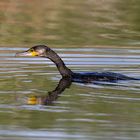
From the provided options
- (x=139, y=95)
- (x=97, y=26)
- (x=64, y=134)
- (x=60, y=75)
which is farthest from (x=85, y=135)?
(x=97, y=26)

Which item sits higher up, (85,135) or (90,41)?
(90,41)

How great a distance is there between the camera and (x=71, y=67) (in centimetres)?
1570

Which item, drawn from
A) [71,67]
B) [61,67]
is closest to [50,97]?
[61,67]

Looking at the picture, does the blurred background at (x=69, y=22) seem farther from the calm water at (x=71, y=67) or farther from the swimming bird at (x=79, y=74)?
the swimming bird at (x=79, y=74)

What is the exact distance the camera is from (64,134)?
10.3 metres

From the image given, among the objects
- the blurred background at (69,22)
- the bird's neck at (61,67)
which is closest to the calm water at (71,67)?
the blurred background at (69,22)

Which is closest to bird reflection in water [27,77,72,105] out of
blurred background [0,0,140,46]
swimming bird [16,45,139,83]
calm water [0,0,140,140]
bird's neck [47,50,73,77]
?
calm water [0,0,140,140]

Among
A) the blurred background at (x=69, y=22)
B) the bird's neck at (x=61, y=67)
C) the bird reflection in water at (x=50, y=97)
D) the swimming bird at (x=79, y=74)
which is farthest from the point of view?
the blurred background at (x=69, y=22)

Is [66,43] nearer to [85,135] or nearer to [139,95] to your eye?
[139,95]

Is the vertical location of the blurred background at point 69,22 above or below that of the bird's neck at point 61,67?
above

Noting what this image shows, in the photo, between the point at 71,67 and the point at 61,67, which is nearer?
the point at 61,67

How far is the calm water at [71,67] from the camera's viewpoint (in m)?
10.7

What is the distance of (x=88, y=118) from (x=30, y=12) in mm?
12156

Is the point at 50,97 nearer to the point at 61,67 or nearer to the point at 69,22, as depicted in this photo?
the point at 61,67
